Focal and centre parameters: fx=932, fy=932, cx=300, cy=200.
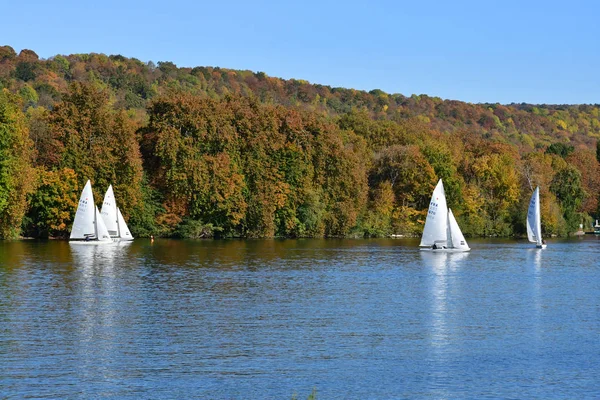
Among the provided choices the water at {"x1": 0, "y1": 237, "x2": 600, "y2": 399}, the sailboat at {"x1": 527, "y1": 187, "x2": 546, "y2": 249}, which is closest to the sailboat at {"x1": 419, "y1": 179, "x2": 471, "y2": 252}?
the sailboat at {"x1": 527, "y1": 187, "x2": 546, "y2": 249}

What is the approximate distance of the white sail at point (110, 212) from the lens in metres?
83.3

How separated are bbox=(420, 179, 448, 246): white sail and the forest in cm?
2644

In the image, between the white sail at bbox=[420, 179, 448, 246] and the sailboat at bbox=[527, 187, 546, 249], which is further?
the sailboat at bbox=[527, 187, 546, 249]

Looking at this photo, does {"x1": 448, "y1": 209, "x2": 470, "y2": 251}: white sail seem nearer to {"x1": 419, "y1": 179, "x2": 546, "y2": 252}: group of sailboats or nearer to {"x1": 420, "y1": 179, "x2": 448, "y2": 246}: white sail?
{"x1": 419, "y1": 179, "x2": 546, "y2": 252}: group of sailboats

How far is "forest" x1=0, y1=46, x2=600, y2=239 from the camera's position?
292ft

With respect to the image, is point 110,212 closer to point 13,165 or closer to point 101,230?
point 101,230

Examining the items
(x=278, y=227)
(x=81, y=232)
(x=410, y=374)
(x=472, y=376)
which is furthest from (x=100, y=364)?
(x=278, y=227)

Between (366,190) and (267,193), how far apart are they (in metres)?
14.2

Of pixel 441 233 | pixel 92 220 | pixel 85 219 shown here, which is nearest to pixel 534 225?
pixel 441 233

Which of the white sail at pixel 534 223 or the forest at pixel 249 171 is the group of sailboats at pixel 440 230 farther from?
the forest at pixel 249 171

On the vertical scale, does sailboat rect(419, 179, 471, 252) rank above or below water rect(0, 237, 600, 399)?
above

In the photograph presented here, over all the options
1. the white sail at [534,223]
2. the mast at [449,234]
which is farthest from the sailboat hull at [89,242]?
the white sail at [534,223]

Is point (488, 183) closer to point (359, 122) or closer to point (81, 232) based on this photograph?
point (359, 122)

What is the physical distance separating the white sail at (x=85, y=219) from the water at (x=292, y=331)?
54.4 feet
